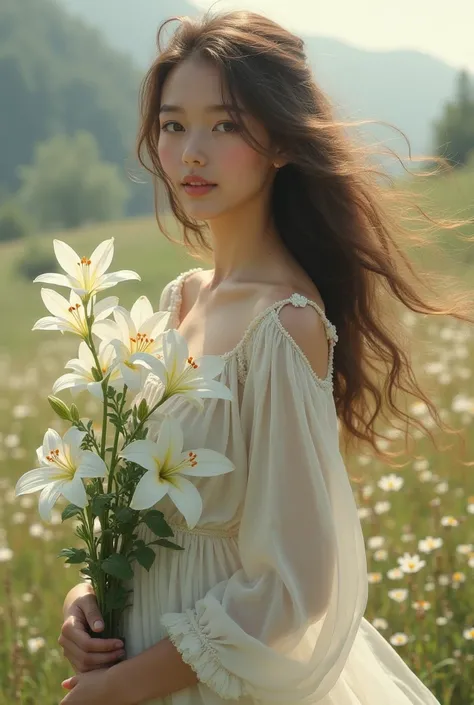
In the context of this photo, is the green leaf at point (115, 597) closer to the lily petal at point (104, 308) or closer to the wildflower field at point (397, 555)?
the lily petal at point (104, 308)

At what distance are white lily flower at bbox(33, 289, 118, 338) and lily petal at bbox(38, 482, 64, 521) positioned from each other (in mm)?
345

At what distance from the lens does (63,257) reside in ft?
7.47

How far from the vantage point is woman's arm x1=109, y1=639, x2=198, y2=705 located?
217 centimetres

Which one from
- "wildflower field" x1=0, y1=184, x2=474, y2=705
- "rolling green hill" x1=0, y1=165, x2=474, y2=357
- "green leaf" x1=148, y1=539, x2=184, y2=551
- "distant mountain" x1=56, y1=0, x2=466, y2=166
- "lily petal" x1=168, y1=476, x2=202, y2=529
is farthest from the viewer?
"rolling green hill" x1=0, y1=165, x2=474, y2=357

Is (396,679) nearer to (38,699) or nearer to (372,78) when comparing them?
A: (38,699)

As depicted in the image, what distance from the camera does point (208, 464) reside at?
2.06 meters

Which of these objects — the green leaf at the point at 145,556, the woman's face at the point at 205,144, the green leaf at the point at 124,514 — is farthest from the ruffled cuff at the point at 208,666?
the woman's face at the point at 205,144

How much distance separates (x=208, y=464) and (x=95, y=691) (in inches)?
23.2

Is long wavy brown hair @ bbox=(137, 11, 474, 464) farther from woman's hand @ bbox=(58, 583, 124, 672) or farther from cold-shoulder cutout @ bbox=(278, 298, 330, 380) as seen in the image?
woman's hand @ bbox=(58, 583, 124, 672)

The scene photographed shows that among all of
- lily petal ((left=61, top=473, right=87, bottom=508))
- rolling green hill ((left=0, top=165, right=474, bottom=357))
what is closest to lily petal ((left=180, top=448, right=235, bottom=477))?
lily petal ((left=61, top=473, right=87, bottom=508))

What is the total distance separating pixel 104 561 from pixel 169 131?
41.5 inches

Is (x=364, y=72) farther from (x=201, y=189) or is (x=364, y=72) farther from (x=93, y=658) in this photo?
(x=93, y=658)

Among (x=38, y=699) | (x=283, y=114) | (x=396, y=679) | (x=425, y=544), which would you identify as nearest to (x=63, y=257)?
(x=283, y=114)

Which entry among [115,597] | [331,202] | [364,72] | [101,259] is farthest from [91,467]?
[364,72]
